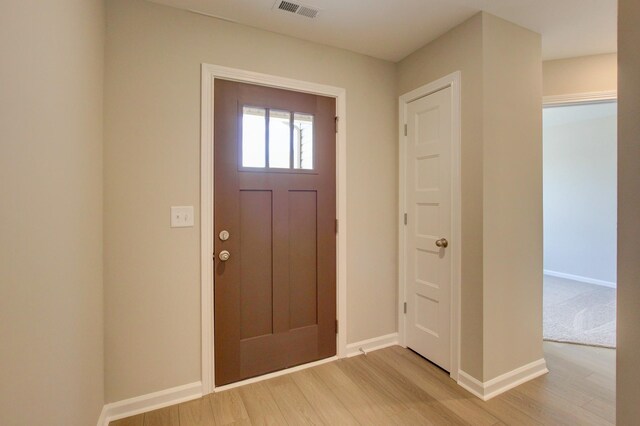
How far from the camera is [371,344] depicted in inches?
101

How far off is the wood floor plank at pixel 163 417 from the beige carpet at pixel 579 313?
308cm

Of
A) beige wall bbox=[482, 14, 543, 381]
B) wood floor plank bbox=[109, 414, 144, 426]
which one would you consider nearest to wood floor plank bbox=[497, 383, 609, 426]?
beige wall bbox=[482, 14, 543, 381]

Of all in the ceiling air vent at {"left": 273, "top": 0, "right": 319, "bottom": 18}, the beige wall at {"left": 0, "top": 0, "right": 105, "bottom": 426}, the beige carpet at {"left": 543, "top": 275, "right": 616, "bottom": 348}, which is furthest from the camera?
the beige carpet at {"left": 543, "top": 275, "right": 616, "bottom": 348}

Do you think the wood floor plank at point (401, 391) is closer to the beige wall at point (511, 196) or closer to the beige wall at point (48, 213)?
the beige wall at point (511, 196)

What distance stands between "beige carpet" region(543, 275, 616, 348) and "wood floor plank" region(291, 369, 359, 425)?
6.97ft

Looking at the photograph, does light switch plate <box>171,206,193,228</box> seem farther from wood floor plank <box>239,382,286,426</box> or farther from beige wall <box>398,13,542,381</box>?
beige wall <box>398,13,542,381</box>

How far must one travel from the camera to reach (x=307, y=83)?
2283 mm

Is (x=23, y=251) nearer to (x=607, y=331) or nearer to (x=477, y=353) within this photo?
(x=477, y=353)

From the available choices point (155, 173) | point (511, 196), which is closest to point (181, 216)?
point (155, 173)

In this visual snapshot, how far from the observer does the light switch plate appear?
1894 millimetres

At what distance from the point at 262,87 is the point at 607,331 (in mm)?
3798

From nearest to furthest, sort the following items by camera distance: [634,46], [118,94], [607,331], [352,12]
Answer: [634,46] < [118,94] < [352,12] < [607,331]

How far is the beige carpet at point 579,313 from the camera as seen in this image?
2715mm

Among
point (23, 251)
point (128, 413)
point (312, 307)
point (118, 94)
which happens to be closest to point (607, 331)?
point (312, 307)
